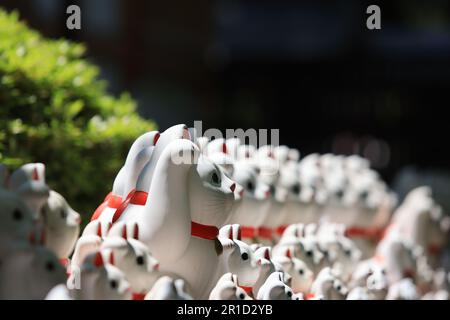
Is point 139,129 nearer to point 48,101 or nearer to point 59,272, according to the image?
point 48,101

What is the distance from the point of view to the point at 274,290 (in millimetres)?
2416

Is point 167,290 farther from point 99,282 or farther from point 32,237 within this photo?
point 32,237

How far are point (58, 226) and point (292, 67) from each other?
7.29 meters

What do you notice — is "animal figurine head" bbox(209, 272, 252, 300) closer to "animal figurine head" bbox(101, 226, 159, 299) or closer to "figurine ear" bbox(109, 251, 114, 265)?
"animal figurine head" bbox(101, 226, 159, 299)

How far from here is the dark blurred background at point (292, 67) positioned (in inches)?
336

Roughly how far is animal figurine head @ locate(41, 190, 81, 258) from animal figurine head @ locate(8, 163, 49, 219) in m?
0.09

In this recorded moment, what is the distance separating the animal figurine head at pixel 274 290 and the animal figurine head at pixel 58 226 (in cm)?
61

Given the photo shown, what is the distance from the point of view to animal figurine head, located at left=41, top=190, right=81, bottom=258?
7.30 feet

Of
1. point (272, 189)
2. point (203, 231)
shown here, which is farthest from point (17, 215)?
point (272, 189)

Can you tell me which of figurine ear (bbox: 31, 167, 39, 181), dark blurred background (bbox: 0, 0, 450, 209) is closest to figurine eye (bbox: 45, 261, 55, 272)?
figurine ear (bbox: 31, 167, 39, 181)

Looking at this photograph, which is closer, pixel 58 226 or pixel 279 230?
pixel 58 226

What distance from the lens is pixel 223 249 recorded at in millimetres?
2514

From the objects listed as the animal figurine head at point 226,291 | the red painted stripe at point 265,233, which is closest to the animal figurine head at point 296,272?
the red painted stripe at point 265,233

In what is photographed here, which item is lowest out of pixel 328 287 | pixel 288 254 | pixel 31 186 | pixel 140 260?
pixel 328 287
